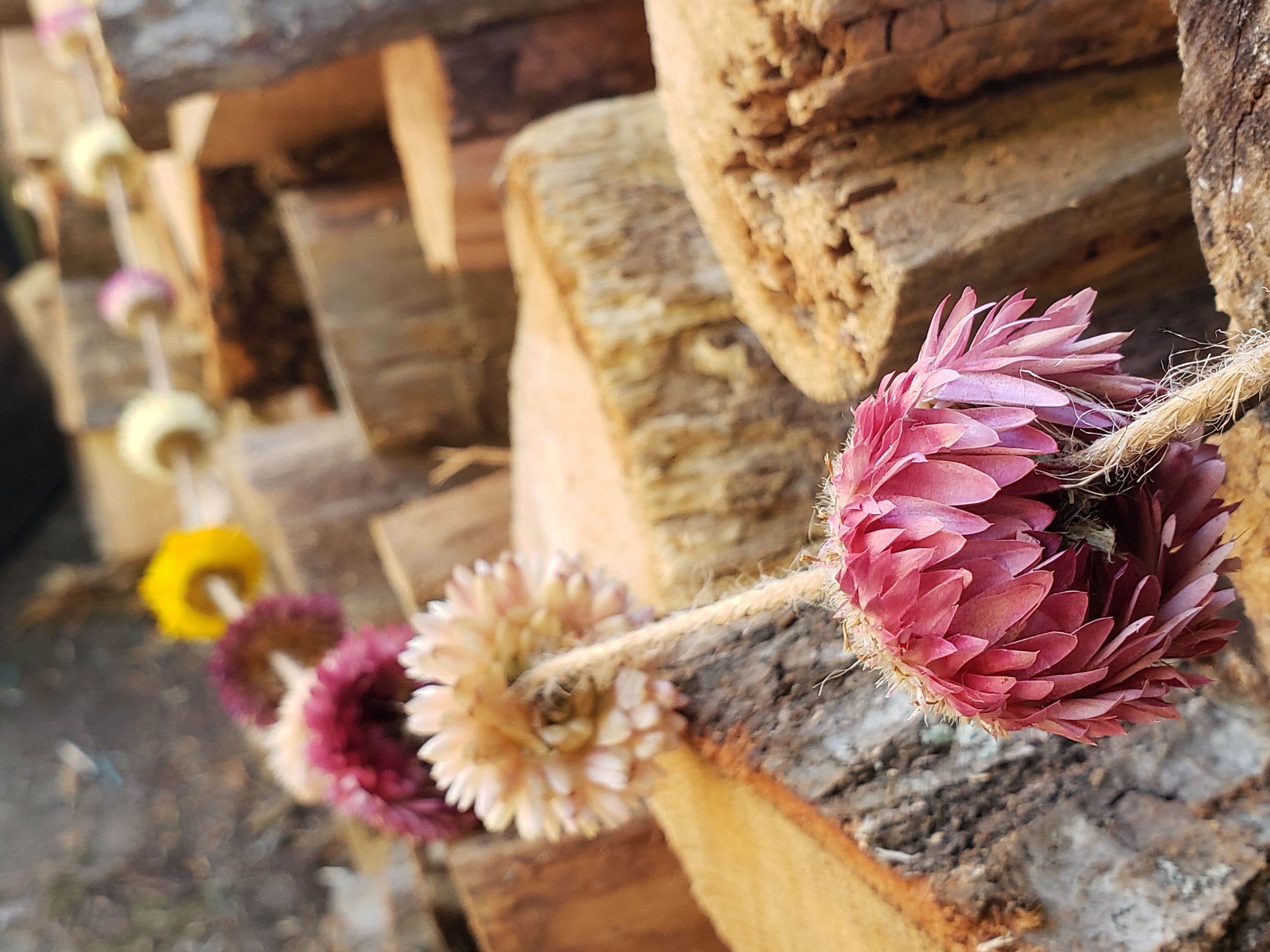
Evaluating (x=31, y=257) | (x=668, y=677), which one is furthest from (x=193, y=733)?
(x=31, y=257)

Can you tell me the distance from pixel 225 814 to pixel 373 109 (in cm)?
140

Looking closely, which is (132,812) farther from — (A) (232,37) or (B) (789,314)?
(B) (789,314)

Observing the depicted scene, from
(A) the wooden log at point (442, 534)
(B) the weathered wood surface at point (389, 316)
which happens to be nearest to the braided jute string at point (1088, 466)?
(A) the wooden log at point (442, 534)

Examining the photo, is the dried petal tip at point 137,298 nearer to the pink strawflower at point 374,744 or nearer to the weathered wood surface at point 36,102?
the weathered wood surface at point 36,102

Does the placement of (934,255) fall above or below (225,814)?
above

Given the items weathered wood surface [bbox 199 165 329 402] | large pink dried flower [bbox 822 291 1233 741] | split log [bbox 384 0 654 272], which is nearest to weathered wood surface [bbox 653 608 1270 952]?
large pink dried flower [bbox 822 291 1233 741]

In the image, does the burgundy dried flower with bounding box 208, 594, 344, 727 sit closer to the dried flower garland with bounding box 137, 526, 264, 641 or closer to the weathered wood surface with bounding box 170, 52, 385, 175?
the dried flower garland with bounding box 137, 526, 264, 641

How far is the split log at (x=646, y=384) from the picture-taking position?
692mm

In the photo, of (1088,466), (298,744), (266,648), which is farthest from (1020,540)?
(266,648)

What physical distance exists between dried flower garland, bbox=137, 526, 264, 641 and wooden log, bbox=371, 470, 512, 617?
0.91ft

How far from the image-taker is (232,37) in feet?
2.83

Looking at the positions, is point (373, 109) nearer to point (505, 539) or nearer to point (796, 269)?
point (505, 539)

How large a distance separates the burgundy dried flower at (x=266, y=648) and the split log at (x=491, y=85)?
46 centimetres

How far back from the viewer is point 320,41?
0.88 metres
